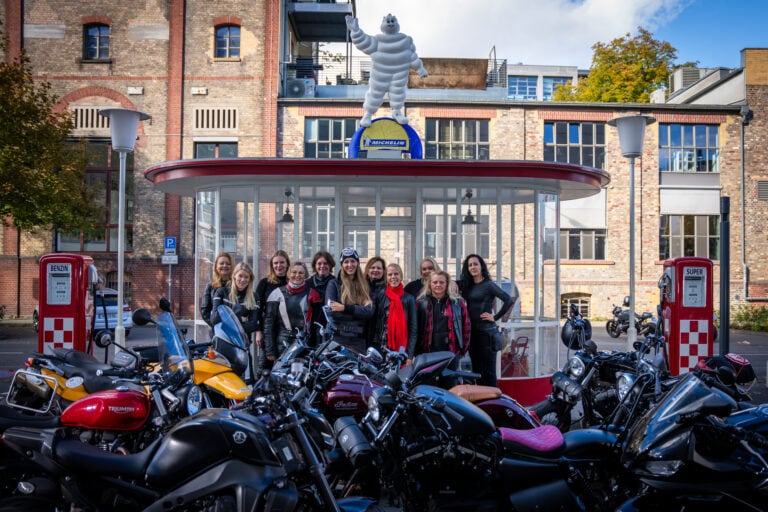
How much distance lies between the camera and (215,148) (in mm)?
23906

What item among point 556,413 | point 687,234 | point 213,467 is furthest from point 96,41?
point 213,467

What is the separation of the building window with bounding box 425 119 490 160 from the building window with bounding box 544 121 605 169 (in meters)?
2.41

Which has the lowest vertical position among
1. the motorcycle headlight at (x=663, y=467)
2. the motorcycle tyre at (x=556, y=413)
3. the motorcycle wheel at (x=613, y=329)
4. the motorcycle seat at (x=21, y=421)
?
the motorcycle wheel at (x=613, y=329)

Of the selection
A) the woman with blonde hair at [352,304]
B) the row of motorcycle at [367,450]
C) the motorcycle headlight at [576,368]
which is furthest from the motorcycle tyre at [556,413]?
the woman with blonde hair at [352,304]

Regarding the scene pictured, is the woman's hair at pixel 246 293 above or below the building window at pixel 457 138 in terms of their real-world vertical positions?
below

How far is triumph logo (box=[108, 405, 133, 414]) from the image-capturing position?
3.52 meters

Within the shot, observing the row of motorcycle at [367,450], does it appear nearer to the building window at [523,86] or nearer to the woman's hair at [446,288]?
the woman's hair at [446,288]

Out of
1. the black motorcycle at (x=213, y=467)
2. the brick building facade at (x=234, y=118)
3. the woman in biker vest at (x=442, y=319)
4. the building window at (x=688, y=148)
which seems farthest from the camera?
the building window at (x=688, y=148)

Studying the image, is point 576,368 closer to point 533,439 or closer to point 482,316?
point 482,316

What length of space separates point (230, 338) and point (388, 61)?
6.46 meters

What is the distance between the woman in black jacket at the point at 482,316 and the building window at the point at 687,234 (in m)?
19.9

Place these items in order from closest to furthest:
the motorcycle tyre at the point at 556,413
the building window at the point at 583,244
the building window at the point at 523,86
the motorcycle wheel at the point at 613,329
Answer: the motorcycle tyre at the point at 556,413
the motorcycle wheel at the point at 613,329
the building window at the point at 583,244
the building window at the point at 523,86

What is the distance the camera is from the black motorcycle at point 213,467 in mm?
2807

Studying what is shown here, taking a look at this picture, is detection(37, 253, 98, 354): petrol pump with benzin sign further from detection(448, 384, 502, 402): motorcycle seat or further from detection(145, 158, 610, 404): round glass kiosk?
detection(448, 384, 502, 402): motorcycle seat
